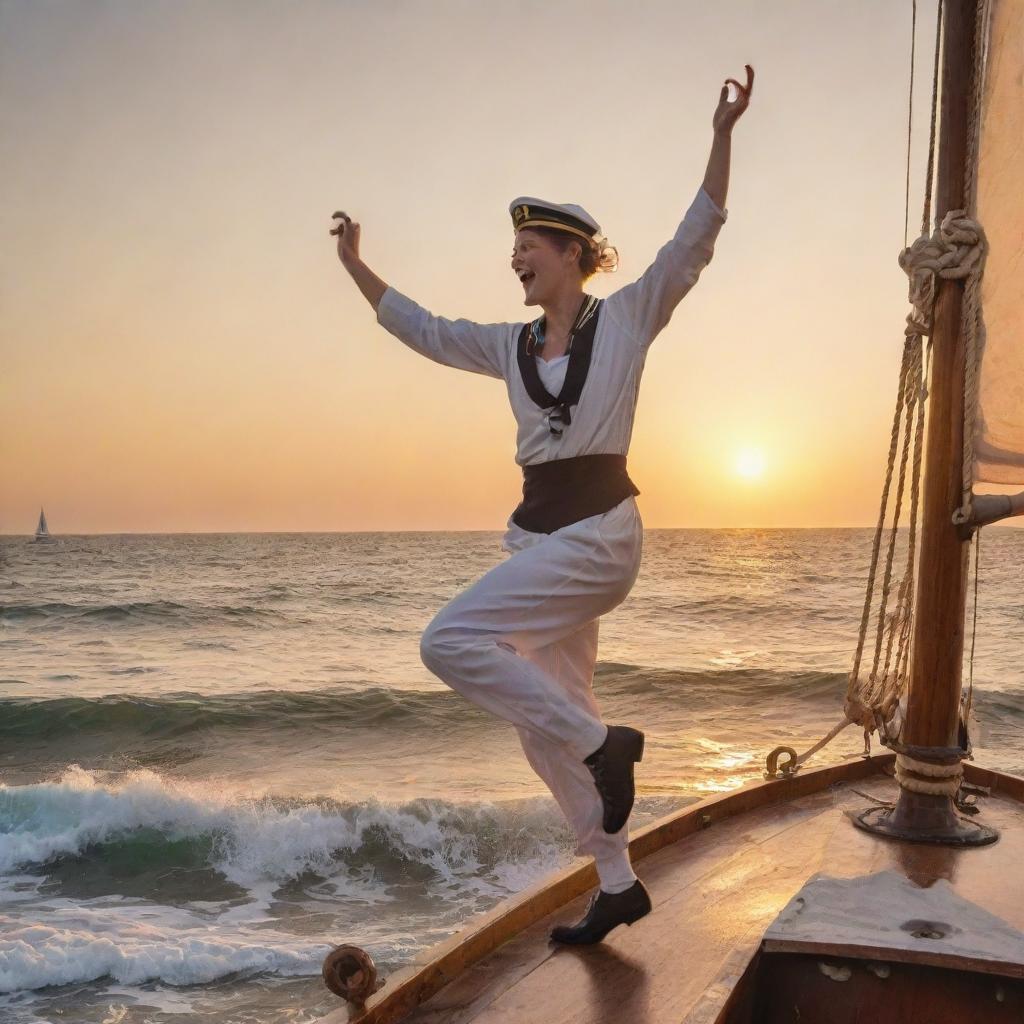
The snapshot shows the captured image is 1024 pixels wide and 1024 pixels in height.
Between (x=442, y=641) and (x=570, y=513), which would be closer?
(x=442, y=641)

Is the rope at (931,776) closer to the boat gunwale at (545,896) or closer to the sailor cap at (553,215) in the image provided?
the boat gunwale at (545,896)

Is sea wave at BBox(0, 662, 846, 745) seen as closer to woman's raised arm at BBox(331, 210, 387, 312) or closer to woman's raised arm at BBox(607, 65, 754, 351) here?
woman's raised arm at BBox(331, 210, 387, 312)

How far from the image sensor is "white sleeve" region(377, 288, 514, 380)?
9.69 feet

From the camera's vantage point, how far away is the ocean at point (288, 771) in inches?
245

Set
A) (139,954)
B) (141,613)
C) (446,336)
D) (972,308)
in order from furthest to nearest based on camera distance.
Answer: (141,613), (139,954), (972,308), (446,336)

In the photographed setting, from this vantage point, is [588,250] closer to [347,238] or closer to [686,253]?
[686,253]

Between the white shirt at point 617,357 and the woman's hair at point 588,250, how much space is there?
169 millimetres

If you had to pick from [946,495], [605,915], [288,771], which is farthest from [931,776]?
[288,771]

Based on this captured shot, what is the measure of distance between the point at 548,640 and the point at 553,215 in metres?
1.13

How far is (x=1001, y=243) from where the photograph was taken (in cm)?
369

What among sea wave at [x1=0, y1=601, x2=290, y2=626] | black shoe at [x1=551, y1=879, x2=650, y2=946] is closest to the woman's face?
black shoe at [x1=551, y1=879, x2=650, y2=946]

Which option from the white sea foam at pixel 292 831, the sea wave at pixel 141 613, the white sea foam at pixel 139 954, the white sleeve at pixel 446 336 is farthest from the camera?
the sea wave at pixel 141 613

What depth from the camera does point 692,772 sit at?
11.5 metres

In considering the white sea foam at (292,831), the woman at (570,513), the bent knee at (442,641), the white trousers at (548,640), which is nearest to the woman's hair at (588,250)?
the woman at (570,513)
